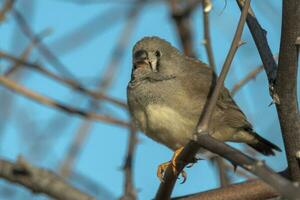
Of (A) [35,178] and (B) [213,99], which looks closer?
(B) [213,99]

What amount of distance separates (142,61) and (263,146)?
93 cm

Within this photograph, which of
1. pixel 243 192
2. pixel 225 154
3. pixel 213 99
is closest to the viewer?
pixel 225 154

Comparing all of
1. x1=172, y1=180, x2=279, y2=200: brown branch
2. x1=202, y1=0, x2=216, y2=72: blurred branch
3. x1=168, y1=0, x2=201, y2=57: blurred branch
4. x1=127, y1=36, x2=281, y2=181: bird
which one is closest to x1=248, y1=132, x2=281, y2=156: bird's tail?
x1=127, y1=36, x2=281, y2=181: bird

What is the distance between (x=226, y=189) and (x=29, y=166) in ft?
4.76

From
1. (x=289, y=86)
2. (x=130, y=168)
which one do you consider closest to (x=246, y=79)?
(x=130, y=168)

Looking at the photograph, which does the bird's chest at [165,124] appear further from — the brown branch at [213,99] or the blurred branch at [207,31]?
the brown branch at [213,99]

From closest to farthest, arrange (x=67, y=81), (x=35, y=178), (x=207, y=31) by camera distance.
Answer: (x=207, y=31) → (x=35, y=178) → (x=67, y=81)

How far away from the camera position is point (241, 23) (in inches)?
81.7

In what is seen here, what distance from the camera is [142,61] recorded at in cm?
361

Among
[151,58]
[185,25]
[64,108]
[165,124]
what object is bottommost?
[165,124]

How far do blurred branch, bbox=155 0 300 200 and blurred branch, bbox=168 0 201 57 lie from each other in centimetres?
247

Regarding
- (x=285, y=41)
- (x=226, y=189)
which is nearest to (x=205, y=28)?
(x=226, y=189)

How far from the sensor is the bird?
130 inches

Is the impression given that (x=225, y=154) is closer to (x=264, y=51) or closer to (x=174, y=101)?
(x=264, y=51)
